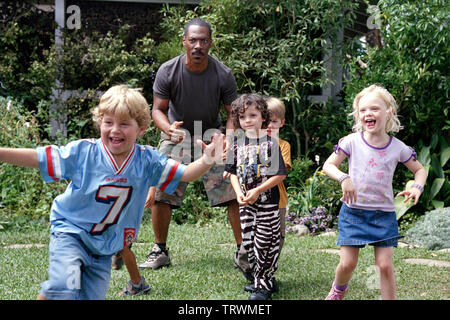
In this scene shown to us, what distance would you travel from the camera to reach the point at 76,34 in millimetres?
7777

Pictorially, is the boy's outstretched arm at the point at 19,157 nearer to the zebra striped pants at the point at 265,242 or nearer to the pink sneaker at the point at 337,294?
the zebra striped pants at the point at 265,242

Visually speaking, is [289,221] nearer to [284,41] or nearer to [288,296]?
[284,41]

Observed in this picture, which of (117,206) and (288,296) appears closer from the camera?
(117,206)

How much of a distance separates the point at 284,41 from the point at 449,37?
6.70ft

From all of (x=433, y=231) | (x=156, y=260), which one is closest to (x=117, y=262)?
(x=156, y=260)

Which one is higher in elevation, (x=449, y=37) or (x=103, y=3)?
(x=103, y=3)

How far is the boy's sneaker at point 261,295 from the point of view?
11.3ft

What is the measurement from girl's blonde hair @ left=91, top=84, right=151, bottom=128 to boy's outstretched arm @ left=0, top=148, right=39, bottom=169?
0.38 m

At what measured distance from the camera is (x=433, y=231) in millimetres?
5449

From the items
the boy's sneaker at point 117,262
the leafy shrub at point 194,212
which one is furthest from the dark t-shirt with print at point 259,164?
the leafy shrub at point 194,212

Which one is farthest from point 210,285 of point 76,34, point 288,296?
point 76,34

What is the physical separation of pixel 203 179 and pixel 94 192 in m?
1.88

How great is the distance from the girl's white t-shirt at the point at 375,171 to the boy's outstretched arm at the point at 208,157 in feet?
3.07

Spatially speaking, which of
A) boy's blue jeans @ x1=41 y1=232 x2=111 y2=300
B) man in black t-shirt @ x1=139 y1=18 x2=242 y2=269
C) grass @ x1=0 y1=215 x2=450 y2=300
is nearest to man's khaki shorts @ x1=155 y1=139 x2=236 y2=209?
man in black t-shirt @ x1=139 y1=18 x2=242 y2=269
